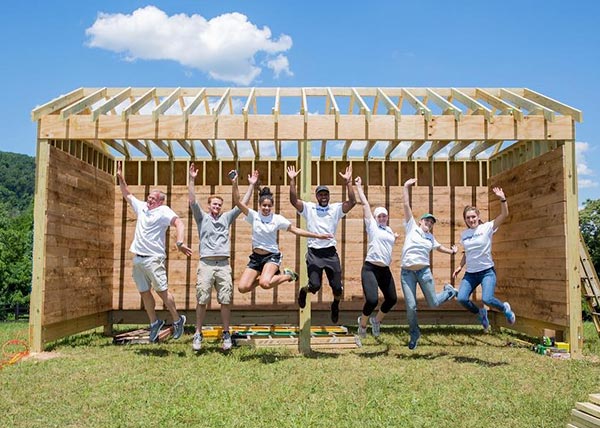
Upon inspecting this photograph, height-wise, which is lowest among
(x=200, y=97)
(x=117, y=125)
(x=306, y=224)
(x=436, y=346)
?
(x=436, y=346)

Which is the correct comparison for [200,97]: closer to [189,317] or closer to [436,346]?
[189,317]

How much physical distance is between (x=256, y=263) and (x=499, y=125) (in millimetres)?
3829

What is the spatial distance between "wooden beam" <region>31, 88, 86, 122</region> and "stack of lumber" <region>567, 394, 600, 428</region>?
722cm

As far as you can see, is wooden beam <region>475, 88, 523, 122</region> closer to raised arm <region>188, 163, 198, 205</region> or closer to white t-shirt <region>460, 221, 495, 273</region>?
white t-shirt <region>460, 221, 495, 273</region>

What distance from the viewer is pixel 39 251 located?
7.25 meters

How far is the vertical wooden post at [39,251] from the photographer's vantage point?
281 inches

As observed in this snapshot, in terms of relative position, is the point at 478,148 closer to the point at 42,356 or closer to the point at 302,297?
the point at 302,297

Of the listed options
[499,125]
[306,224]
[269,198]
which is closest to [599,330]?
[499,125]

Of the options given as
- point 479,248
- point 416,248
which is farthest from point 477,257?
point 416,248

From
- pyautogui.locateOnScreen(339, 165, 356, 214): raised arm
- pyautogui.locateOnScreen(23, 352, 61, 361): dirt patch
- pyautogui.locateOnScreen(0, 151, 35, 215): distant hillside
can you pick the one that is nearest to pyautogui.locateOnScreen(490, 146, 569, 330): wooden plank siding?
pyautogui.locateOnScreen(339, 165, 356, 214): raised arm

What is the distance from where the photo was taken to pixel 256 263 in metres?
7.17

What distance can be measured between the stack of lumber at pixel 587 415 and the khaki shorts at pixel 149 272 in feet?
16.1

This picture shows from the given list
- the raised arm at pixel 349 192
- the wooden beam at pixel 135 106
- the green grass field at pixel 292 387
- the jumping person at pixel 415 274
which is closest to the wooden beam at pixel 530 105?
the jumping person at pixel 415 274

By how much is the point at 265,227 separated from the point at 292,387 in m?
2.44
